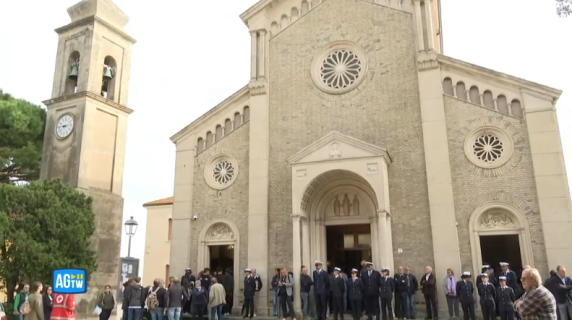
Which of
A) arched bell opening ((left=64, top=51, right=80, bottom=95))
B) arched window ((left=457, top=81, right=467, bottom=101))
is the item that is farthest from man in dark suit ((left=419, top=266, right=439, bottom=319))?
arched bell opening ((left=64, top=51, right=80, bottom=95))

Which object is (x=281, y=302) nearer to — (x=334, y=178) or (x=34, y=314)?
(x=334, y=178)

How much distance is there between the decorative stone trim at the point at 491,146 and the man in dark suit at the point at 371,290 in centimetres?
504

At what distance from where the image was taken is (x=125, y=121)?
25.1 m

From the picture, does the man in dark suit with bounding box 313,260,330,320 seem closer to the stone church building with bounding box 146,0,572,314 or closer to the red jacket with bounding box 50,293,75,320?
the stone church building with bounding box 146,0,572,314

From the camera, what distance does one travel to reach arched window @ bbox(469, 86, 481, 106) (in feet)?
55.0

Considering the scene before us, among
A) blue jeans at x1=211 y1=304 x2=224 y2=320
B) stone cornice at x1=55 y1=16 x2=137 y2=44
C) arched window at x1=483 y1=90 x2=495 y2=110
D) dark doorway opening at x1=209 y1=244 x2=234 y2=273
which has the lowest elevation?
blue jeans at x1=211 y1=304 x2=224 y2=320

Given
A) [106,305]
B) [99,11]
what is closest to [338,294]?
[106,305]

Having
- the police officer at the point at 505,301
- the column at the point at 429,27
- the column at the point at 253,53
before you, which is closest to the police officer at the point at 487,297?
the police officer at the point at 505,301

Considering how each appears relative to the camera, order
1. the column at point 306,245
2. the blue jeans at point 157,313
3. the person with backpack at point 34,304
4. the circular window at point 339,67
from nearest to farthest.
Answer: the person with backpack at point 34,304
the blue jeans at point 157,313
the column at point 306,245
the circular window at point 339,67

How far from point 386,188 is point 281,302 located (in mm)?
5209

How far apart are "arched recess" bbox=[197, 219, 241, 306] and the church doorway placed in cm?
363

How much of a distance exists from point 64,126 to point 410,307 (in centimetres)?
1815

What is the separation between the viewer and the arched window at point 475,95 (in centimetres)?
1675

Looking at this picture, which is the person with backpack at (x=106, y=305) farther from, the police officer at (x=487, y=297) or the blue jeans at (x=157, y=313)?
the police officer at (x=487, y=297)
